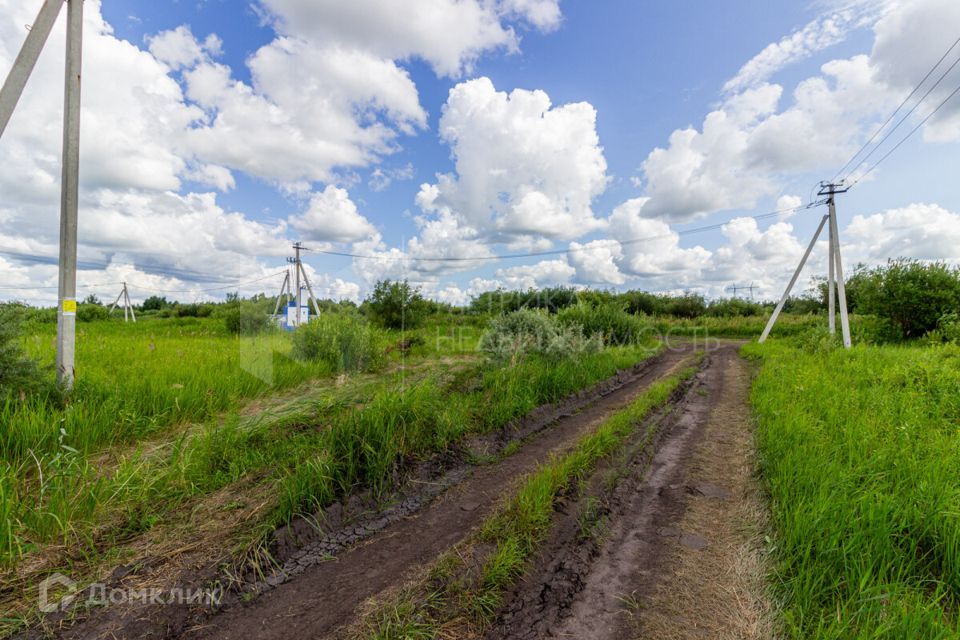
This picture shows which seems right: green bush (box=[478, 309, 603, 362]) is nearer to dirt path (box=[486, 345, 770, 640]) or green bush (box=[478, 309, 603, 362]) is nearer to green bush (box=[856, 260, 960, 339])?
dirt path (box=[486, 345, 770, 640])

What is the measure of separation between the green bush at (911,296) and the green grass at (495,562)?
20363mm

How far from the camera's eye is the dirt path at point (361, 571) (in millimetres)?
2045

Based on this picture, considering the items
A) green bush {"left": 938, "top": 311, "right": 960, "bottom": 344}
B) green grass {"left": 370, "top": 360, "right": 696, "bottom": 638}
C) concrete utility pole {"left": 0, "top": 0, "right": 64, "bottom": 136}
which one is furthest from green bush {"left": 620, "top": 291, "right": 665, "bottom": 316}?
concrete utility pole {"left": 0, "top": 0, "right": 64, "bottom": 136}

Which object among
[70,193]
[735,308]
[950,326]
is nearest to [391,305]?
[70,193]

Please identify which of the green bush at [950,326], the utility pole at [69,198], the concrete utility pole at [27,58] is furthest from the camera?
the green bush at [950,326]

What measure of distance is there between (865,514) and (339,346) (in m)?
7.64

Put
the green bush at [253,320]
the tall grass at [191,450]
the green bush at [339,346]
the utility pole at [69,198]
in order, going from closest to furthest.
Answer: the tall grass at [191,450] < the utility pole at [69,198] < the green bush at [339,346] < the green bush at [253,320]

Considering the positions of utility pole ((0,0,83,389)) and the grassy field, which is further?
utility pole ((0,0,83,389))

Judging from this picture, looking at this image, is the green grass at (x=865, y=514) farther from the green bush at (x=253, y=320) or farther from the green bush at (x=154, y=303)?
the green bush at (x=154, y=303)

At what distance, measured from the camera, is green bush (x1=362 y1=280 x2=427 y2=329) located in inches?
658

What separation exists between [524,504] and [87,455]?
4.05m

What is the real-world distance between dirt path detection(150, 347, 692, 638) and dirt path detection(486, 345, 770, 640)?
0.72m

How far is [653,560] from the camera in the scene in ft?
8.59

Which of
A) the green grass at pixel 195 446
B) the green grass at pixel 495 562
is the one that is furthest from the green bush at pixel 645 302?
the green grass at pixel 495 562
